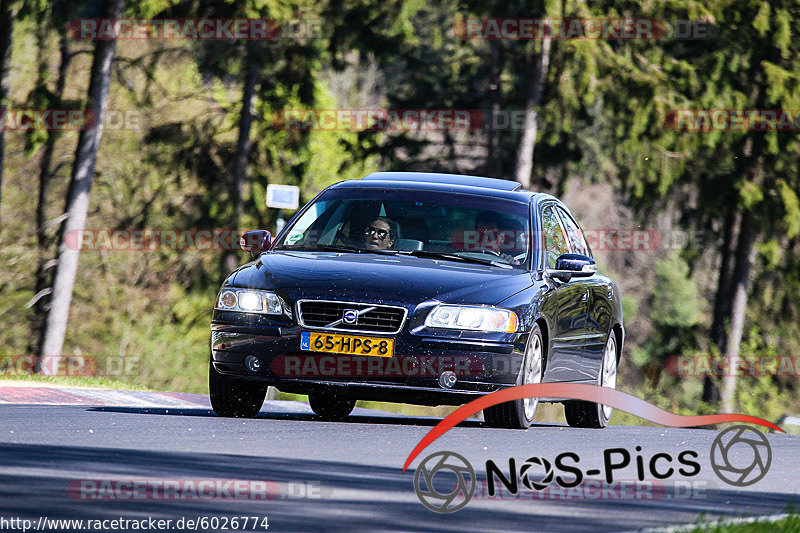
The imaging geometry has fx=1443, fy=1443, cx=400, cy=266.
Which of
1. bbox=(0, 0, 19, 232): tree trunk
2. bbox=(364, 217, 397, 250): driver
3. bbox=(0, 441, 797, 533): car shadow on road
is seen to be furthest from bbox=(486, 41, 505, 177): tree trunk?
bbox=(0, 441, 797, 533): car shadow on road

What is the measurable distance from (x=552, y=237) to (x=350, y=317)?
256 centimetres

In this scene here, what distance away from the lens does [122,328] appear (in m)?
36.8

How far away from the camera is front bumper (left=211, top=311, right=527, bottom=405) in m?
9.74

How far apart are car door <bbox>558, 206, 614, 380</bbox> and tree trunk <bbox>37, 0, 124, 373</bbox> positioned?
637 inches

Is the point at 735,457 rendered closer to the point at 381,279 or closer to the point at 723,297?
the point at 381,279

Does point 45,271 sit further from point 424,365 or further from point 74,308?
point 424,365

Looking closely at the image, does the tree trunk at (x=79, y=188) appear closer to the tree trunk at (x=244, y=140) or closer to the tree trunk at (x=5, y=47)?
the tree trunk at (x=5, y=47)

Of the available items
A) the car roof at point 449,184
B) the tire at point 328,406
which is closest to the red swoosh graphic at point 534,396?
the car roof at point 449,184

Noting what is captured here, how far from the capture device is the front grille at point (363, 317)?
977cm

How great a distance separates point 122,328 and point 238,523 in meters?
31.4

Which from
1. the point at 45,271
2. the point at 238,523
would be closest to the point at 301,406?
the point at 238,523

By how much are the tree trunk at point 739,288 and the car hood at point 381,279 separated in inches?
784

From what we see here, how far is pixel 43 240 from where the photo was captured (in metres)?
31.7

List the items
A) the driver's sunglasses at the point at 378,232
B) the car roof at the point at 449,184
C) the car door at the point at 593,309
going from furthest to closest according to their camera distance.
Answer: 1. the car door at the point at 593,309
2. the car roof at the point at 449,184
3. the driver's sunglasses at the point at 378,232
